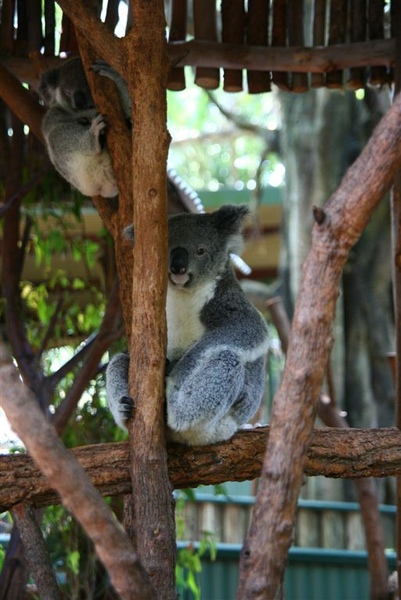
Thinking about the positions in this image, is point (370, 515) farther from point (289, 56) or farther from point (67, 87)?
point (67, 87)

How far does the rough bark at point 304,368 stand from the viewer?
203cm

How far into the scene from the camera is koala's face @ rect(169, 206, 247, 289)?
11.8 ft

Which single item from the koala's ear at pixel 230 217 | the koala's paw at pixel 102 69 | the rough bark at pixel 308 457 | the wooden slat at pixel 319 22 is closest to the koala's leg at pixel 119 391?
the rough bark at pixel 308 457

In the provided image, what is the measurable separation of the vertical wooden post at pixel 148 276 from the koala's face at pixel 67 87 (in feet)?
4.02

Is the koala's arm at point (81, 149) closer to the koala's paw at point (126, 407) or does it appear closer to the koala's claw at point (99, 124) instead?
the koala's claw at point (99, 124)

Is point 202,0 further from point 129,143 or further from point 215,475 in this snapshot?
point 215,475

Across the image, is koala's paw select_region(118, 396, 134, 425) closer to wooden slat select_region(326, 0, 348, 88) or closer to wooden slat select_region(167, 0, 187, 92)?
wooden slat select_region(167, 0, 187, 92)

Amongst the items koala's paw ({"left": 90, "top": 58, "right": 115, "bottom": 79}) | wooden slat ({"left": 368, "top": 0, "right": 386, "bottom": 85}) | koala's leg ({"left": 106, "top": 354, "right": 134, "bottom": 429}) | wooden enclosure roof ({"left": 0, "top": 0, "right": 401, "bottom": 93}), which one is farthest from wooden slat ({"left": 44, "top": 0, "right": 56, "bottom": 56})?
koala's leg ({"left": 106, "top": 354, "right": 134, "bottom": 429})

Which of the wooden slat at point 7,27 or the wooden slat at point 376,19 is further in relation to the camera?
the wooden slat at point 376,19

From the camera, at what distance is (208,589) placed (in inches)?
242

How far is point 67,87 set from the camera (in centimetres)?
414

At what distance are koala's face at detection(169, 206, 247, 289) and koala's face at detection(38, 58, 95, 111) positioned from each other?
798 mm

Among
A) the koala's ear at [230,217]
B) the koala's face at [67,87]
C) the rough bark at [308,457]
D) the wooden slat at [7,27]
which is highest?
the wooden slat at [7,27]

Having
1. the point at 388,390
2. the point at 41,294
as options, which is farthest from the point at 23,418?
A: the point at 388,390
